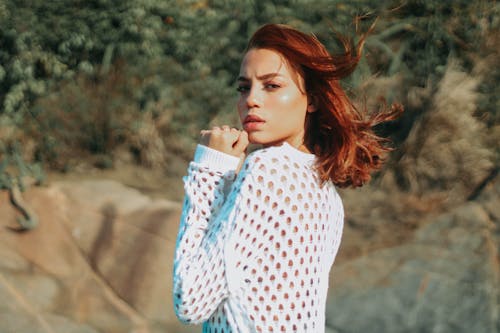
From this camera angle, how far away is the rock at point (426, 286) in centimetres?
477

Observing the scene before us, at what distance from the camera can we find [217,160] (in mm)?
1542

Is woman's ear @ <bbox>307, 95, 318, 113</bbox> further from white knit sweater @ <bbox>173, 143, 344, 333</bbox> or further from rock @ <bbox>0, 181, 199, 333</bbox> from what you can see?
rock @ <bbox>0, 181, 199, 333</bbox>

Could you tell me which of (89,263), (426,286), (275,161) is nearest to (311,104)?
(275,161)

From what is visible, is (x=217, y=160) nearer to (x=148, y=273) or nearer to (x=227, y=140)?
(x=227, y=140)

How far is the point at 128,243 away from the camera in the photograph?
5020mm

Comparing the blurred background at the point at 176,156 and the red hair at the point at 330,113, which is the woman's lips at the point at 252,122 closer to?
the red hair at the point at 330,113

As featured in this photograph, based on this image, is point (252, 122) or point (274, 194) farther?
point (252, 122)

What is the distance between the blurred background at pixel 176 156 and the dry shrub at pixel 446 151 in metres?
0.01

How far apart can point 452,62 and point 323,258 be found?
187 inches

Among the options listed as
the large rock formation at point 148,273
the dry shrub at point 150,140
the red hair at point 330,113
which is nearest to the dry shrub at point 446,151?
the large rock formation at point 148,273

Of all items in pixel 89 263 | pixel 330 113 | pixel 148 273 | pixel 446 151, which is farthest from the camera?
pixel 446 151

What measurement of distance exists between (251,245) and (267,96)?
352 mm

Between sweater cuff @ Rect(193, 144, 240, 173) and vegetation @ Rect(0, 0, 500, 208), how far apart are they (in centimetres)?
430

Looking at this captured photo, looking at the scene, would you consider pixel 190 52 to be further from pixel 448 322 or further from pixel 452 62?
pixel 448 322
